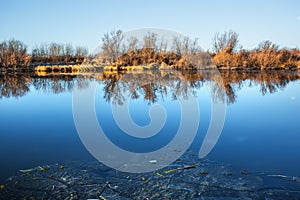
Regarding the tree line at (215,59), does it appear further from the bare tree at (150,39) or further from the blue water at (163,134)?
the blue water at (163,134)

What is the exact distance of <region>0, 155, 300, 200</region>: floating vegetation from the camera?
3.32 metres

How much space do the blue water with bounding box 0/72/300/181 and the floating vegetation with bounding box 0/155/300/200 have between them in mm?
405

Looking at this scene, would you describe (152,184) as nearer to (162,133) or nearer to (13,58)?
(162,133)

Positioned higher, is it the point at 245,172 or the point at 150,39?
the point at 150,39

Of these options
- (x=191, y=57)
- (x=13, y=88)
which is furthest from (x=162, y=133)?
(x=191, y=57)

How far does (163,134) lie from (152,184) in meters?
2.91

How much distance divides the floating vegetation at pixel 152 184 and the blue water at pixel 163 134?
405mm

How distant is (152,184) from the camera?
3.62 meters

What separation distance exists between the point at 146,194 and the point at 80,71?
3557cm

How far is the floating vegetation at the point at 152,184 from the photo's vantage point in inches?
131

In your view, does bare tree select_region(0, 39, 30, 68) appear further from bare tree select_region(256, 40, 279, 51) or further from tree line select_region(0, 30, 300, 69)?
bare tree select_region(256, 40, 279, 51)

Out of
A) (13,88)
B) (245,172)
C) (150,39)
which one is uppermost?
(150,39)

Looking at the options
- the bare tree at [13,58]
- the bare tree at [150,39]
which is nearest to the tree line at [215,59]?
the bare tree at [150,39]

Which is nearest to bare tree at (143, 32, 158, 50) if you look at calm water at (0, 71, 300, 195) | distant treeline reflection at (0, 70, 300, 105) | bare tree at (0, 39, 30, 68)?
calm water at (0, 71, 300, 195)
